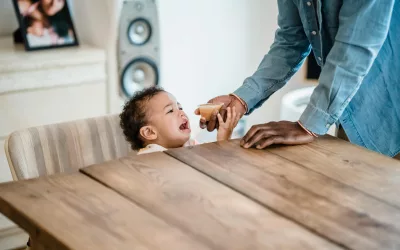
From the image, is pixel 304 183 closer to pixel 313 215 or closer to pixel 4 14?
pixel 313 215

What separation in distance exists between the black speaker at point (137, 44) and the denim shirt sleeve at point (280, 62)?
1.06m

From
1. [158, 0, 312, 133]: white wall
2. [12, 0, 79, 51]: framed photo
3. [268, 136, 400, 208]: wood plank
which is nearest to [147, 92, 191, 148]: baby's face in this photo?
Answer: [268, 136, 400, 208]: wood plank

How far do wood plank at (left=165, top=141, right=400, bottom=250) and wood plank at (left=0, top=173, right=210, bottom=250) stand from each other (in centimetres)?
26

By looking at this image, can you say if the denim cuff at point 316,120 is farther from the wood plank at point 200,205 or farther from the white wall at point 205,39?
the white wall at point 205,39

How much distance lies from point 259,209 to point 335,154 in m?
0.42

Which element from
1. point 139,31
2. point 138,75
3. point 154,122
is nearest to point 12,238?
point 138,75

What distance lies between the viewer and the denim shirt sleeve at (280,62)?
2.04 metres

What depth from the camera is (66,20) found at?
302 cm

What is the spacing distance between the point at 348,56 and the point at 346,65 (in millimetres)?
24

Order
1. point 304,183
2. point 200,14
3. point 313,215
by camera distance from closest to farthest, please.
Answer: point 313,215 → point 304,183 → point 200,14

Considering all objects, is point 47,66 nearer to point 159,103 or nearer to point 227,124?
point 159,103

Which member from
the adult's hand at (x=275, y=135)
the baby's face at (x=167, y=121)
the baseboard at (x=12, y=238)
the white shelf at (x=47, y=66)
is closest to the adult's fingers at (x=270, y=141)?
the adult's hand at (x=275, y=135)

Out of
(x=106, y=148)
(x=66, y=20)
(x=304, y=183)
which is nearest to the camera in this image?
(x=304, y=183)

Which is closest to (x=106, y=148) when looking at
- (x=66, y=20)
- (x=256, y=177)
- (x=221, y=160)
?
(x=221, y=160)
